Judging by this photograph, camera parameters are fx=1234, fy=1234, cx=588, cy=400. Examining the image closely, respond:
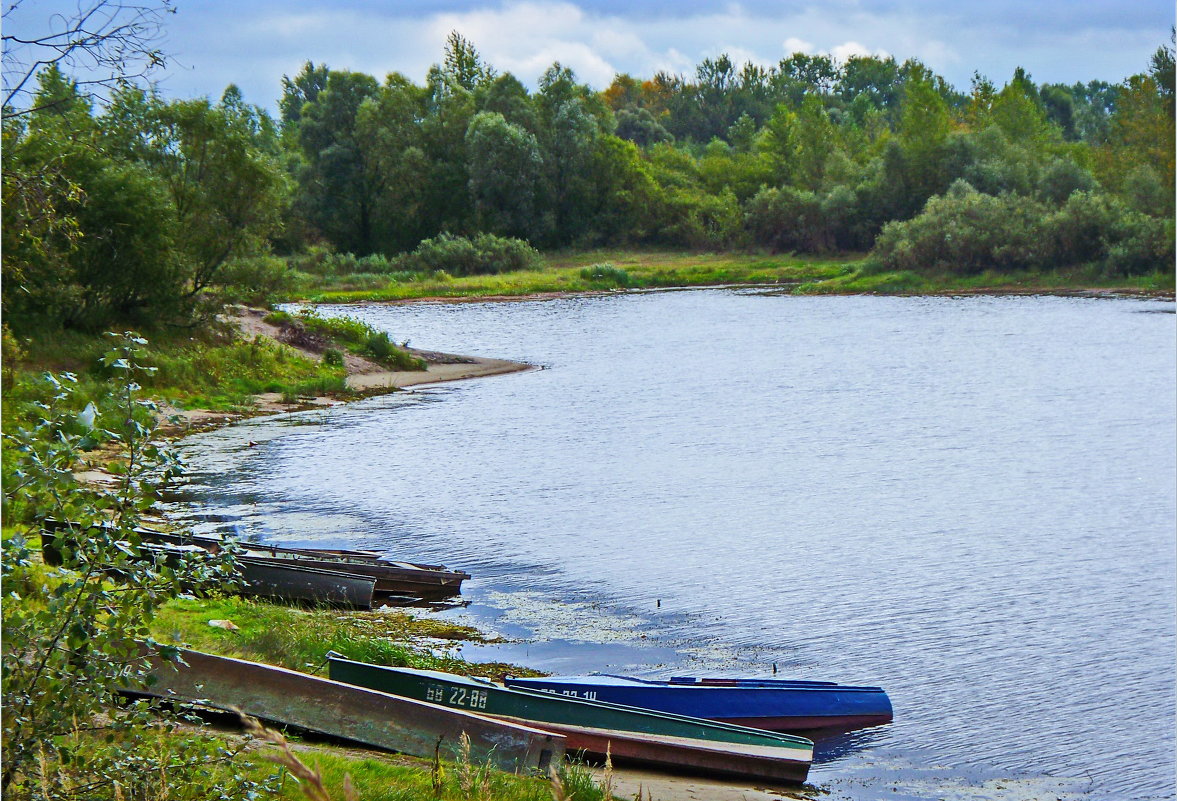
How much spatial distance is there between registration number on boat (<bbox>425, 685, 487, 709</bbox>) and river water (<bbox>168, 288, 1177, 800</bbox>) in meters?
3.21

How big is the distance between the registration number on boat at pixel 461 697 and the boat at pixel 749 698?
3.74 ft

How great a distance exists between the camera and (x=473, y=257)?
91562 mm

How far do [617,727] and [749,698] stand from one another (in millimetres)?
1778

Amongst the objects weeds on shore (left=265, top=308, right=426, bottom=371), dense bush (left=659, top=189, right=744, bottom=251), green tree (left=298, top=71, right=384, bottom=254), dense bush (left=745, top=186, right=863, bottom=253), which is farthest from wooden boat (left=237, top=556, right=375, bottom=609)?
dense bush (left=659, top=189, right=744, bottom=251)

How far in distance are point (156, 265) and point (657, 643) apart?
2453 centimetres

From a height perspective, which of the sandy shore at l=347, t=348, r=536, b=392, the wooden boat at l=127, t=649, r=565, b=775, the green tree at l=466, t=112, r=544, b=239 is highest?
the green tree at l=466, t=112, r=544, b=239

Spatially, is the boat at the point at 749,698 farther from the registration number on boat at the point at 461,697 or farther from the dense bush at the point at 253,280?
the dense bush at the point at 253,280

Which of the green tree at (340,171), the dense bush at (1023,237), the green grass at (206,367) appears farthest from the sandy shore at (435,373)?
the green tree at (340,171)

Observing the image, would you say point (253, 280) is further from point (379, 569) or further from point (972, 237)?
point (972, 237)

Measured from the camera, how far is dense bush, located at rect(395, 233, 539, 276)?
Result: 91.6 meters

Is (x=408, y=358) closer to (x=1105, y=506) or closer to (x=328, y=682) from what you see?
Answer: (x=1105, y=506)

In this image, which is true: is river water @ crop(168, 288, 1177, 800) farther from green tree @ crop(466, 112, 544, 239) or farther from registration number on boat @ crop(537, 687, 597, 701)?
green tree @ crop(466, 112, 544, 239)

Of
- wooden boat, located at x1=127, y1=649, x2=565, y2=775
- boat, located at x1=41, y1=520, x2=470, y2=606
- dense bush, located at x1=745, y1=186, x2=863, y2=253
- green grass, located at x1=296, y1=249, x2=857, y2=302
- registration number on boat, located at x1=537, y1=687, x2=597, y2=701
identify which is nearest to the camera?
wooden boat, located at x1=127, y1=649, x2=565, y2=775

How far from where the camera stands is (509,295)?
82.7 metres
